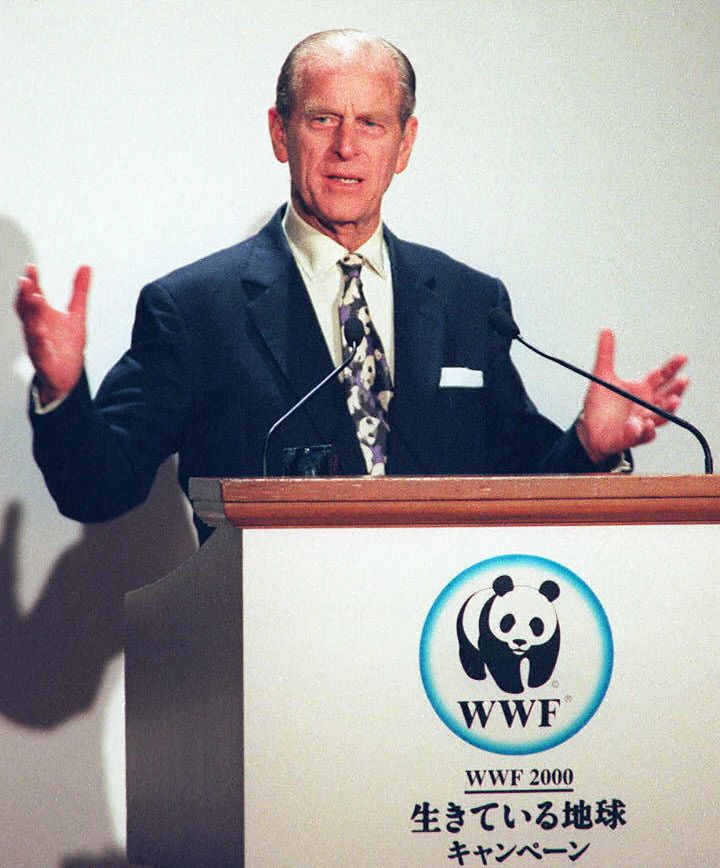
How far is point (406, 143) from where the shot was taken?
2.65 meters

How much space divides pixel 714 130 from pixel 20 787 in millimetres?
1985

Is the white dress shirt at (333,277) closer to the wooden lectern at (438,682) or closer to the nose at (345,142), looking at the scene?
the nose at (345,142)

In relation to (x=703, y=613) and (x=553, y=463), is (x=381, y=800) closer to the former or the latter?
(x=703, y=613)

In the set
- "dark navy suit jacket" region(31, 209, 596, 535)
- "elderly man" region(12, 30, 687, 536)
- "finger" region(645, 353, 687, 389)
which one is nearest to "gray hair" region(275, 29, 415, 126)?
"elderly man" region(12, 30, 687, 536)

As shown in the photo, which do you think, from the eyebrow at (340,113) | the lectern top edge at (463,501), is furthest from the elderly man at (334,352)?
the lectern top edge at (463,501)

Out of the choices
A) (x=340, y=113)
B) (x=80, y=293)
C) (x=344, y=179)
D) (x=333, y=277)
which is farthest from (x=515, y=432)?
(x=80, y=293)

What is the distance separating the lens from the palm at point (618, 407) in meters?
2.22

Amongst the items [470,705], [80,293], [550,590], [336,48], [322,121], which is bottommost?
[470,705]

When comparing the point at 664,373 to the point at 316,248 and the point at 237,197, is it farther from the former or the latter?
the point at 237,197

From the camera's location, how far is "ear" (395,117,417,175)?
263 centimetres

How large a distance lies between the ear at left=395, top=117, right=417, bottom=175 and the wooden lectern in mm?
1205

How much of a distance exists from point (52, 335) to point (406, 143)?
3.08 ft

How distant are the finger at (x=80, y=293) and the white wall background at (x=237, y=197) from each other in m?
0.80

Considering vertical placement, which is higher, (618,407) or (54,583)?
(618,407)
